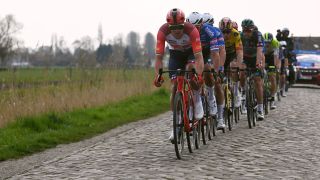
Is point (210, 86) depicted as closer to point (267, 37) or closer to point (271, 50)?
point (267, 37)

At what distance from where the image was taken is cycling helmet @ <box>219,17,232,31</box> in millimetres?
11931

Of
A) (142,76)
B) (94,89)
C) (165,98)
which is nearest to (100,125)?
(94,89)

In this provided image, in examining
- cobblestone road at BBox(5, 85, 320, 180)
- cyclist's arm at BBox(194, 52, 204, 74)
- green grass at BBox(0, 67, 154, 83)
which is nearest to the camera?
cobblestone road at BBox(5, 85, 320, 180)

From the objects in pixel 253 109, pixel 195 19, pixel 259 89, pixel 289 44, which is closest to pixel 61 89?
pixel 259 89

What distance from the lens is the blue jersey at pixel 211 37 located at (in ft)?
33.1

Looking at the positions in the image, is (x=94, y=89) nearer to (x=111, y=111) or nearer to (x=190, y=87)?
(x=111, y=111)

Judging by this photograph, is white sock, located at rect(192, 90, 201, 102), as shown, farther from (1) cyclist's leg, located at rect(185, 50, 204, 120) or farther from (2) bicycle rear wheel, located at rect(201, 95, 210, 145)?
(2) bicycle rear wheel, located at rect(201, 95, 210, 145)

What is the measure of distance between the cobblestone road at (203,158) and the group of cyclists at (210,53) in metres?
0.64

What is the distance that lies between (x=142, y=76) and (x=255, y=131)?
39.3ft

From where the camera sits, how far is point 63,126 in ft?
43.9

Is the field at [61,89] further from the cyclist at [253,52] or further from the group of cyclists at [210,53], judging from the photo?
the cyclist at [253,52]

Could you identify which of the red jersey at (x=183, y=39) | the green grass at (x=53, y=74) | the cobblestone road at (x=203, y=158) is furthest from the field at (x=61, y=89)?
the red jersey at (x=183, y=39)

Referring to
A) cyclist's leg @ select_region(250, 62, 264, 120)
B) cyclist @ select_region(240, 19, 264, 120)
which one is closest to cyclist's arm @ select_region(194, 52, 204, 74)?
cyclist @ select_region(240, 19, 264, 120)

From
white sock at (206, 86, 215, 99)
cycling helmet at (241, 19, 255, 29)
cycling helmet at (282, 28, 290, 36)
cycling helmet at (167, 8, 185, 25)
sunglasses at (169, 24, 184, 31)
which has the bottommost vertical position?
white sock at (206, 86, 215, 99)
